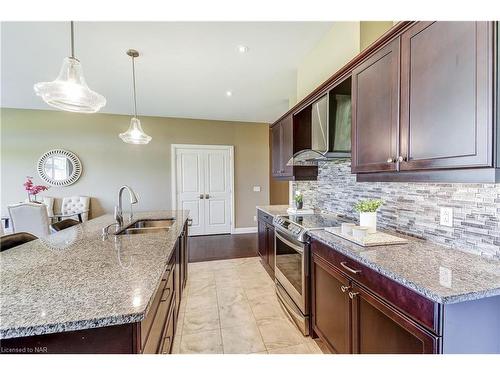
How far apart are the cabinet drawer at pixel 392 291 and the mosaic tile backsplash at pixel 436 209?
567mm

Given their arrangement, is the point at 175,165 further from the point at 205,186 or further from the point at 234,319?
the point at 234,319

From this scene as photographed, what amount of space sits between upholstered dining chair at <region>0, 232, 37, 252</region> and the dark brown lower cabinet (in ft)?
7.34

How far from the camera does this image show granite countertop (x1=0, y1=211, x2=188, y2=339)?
0.76 m

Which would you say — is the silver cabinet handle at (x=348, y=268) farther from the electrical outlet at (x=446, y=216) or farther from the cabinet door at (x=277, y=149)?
the cabinet door at (x=277, y=149)

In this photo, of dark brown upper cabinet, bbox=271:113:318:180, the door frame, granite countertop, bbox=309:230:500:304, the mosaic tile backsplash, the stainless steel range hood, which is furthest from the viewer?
the door frame

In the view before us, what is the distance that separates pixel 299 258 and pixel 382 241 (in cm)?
72

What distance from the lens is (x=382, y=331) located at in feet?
3.82

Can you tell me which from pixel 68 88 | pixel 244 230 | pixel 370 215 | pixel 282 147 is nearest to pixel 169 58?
pixel 68 88

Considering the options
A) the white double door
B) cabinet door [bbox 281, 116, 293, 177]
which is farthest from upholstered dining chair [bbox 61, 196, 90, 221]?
cabinet door [bbox 281, 116, 293, 177]

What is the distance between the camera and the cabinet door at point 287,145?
2.97 metres

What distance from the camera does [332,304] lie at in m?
1.59

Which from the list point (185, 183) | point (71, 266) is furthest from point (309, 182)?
point (185, 183)

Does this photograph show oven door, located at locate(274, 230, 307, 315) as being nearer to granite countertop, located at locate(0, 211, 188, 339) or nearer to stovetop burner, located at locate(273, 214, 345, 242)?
stovetop burner, located at locate(273, 214, 345, 242)

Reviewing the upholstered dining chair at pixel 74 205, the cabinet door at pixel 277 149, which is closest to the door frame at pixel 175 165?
the upholstered dining chair at pixel 74 205
